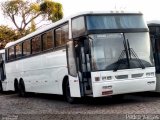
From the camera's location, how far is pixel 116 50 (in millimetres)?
14539

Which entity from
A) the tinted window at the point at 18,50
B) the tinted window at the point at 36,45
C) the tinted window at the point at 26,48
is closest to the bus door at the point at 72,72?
the tinted window at the point at 36,45

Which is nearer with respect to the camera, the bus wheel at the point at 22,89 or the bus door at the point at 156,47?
the bus door at the point at 156,47

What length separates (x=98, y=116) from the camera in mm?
12125

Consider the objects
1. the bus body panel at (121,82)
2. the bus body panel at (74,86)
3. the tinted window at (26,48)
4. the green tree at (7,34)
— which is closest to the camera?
the bus body panel at (121,82)

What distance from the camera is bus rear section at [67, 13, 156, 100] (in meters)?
14.3

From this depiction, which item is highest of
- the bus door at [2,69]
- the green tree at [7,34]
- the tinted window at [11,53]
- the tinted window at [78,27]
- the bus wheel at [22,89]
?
the green tree at [7,34]

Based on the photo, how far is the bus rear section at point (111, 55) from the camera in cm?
1426

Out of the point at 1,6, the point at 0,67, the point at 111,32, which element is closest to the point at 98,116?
the point at 111,32

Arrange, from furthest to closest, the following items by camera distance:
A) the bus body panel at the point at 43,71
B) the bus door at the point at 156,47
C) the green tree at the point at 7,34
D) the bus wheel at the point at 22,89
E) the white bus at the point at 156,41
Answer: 1. the green tree at the point at 7,34
2. the bus wheel at the point at 22,89
3. the bus body panel at the point at 43,71
4. the bus door at the point at 156,47
5. the white bus at the point at 156,41

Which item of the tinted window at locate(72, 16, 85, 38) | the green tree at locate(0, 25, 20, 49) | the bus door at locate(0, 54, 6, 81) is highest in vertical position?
the green tree at locate(0, 25, 20, 49)

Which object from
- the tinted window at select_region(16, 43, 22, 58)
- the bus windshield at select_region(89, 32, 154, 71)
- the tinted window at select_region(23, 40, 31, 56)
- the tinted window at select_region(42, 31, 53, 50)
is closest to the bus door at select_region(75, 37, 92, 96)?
the bus windshield at select_region(89, 32, 154, 71)

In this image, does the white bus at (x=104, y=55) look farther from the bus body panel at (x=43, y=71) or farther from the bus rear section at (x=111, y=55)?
the bus body panel at (x=43, y=71)

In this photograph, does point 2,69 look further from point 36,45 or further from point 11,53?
point 36,45

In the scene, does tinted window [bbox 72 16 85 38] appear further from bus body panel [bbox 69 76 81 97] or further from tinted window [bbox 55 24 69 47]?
bus body panel [bbox 69 76 81 97]
